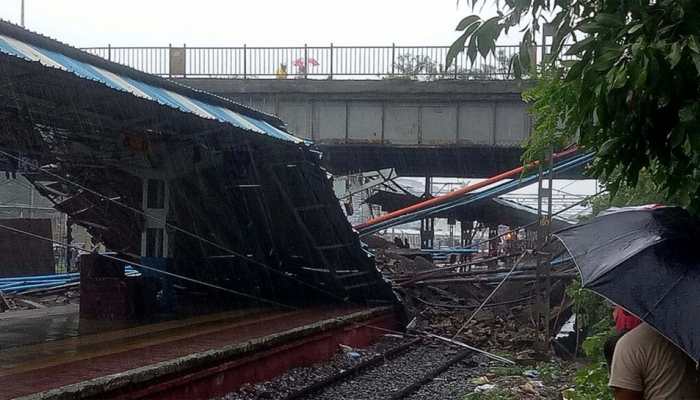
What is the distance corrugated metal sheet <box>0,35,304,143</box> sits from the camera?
900cm

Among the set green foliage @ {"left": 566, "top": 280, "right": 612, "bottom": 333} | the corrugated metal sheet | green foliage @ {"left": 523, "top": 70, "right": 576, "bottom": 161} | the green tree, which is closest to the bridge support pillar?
the corrugated metal sheet

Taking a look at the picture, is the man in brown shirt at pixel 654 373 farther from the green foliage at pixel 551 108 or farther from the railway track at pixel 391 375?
the railway track at pixel 391 375

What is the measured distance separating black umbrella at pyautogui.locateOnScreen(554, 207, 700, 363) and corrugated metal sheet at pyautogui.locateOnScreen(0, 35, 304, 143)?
6.64 meters

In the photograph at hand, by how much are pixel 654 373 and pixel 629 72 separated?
1357 mm

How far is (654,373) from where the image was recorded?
11.7 ft

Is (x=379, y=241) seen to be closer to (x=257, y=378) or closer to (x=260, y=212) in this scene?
(x=260, y=212)

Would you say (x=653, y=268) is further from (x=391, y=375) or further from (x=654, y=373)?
(x=391, y=375)

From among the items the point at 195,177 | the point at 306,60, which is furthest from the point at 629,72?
the point at 306,60

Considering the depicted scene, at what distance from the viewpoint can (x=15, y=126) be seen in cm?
1289

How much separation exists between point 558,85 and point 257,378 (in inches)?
293

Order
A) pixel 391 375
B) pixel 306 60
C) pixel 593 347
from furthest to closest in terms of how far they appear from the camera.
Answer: pixel 306 60 < pixel 391 375 < pixel 593 347

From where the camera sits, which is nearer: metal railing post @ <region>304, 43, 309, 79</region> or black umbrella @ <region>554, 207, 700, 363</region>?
black umbrella @ <region>554, 207, 700, 363</region>

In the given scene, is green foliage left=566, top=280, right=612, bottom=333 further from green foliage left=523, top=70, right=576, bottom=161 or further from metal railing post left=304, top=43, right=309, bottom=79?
metal railing post left=304, top=43, right=309, bottom=79

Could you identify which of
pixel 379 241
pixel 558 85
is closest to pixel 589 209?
pixel 558 85
